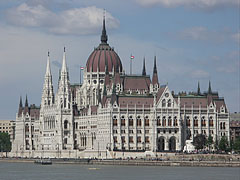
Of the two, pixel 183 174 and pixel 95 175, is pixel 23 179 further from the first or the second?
pixel 183 174

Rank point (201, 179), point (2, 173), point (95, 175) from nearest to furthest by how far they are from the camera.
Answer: point (201, 179)
point (95, 175)
point (2, 173)

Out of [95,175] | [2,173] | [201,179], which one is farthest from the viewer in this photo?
[2,173]

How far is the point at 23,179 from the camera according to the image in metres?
176

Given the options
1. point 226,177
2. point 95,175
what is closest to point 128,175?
point 95,175

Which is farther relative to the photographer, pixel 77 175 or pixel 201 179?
pixel 77 175

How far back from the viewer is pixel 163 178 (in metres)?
173

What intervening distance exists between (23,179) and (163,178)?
77.4ft

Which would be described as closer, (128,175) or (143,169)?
(128,175)

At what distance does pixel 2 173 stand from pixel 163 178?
3627 cm

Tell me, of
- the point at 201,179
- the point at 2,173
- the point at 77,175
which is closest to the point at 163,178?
the point at 201,179

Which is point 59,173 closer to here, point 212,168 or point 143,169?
point 143,169

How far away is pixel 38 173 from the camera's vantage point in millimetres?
191750

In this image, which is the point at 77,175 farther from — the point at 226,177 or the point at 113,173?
the point at 226,177

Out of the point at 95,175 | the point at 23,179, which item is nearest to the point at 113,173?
the point at 95,175
